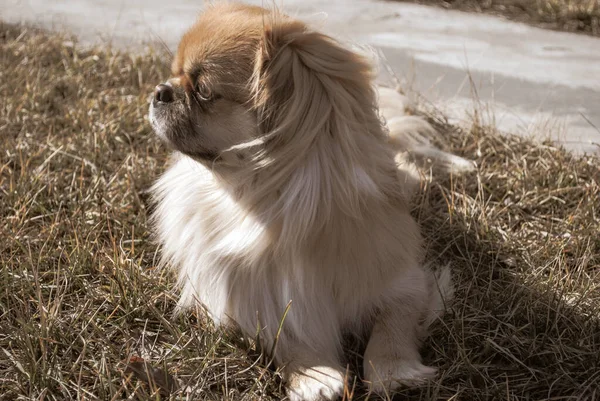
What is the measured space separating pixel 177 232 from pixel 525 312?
118cm

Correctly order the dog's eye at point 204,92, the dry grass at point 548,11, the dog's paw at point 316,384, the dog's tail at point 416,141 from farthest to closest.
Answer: the dry grass at point 548,11
the dog's tail at point 416,141
the dog's eye at point 204,92
the dog's paw at point 316,384

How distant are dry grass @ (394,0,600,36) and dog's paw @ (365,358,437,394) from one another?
329 cm

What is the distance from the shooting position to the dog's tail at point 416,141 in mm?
3268

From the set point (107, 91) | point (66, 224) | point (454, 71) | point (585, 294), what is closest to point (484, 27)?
point (454, 71)

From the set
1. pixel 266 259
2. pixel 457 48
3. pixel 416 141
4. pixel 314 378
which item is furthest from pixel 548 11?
pixel 314 378

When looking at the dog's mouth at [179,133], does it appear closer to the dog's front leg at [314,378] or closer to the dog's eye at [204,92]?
the dog's eye at [204,92]

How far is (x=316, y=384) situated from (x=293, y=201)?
1.70ft

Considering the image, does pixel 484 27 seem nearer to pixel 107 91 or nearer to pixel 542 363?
pixel 107 91

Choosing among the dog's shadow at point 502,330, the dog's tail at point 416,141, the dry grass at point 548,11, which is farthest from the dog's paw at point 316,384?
the dry grass at point 548,11

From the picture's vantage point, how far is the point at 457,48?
14.7 feet

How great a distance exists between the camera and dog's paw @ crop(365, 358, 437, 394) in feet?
6.74

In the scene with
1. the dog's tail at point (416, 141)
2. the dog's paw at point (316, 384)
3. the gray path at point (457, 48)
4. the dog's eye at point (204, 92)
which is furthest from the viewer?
the gray path at point (457, 48)

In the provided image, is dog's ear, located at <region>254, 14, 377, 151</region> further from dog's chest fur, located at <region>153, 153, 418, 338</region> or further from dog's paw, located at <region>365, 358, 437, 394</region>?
dog's paw, located at <region>365, 358, 437, 394</region>

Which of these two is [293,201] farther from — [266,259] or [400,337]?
[400,337]
